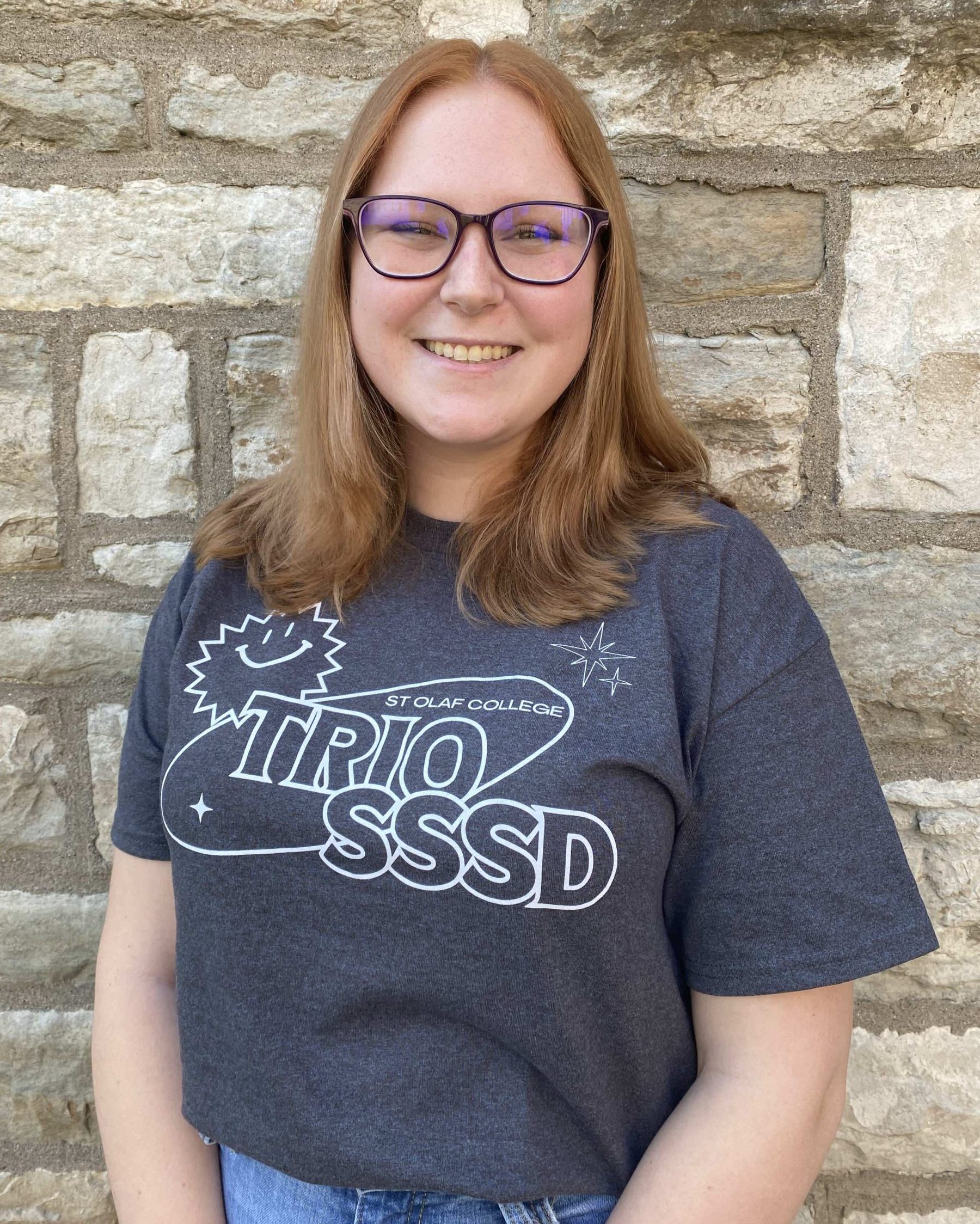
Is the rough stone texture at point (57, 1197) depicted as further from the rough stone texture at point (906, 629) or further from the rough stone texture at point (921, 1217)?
the rough stone texture at point (906, 629)

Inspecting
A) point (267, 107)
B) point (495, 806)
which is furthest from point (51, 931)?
point (267, 107)

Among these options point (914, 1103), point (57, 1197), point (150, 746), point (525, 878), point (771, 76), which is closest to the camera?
point (525, 878)

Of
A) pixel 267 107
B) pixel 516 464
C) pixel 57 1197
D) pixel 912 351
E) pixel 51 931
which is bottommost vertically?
pixel 57 1197

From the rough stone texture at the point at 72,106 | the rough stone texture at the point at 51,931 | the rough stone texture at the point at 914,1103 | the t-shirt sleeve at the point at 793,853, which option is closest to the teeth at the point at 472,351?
the t-shirt sleeve at the point at 793,853

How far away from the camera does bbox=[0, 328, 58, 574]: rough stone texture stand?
1.68 m

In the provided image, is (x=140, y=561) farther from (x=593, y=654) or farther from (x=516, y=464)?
(x=593, y=654)

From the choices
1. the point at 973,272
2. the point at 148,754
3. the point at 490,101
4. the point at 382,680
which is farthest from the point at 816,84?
the point at 148,754

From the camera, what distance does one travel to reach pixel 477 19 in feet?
5.21

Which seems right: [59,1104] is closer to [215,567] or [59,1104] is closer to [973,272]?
[215,567]

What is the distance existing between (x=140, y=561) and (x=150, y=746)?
1.48 feet

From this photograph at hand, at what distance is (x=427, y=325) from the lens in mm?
1277

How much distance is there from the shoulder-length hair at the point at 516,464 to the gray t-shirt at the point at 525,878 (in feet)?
0.28

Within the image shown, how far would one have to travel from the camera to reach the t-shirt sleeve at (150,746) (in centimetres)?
138

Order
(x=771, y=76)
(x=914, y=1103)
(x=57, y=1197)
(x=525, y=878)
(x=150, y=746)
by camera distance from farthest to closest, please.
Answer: (x=57, y=1197), (x=914, y=1103), (x=771, y=76), (x=150, y=746), (x=525, y=878)
